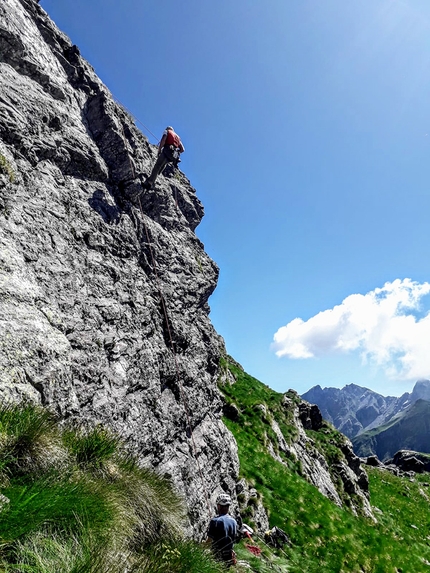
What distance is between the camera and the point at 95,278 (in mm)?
11797

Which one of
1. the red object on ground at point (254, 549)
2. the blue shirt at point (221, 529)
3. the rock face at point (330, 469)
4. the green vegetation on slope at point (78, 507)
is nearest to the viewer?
the green vegetation on slope at point (78, 507)

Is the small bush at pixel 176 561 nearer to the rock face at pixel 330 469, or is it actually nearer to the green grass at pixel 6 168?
the green grass at pixel 6 168

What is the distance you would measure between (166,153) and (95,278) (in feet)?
28.0

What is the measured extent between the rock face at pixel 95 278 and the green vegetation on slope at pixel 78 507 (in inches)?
46.4

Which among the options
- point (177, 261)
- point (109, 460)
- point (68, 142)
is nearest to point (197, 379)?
point (177, 261)

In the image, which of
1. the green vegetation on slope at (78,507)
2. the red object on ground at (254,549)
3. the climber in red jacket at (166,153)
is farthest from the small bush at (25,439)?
the climber in red jacket at (166,153)

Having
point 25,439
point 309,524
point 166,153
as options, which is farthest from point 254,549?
point 166,153

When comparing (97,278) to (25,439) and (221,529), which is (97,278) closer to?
(25,439)

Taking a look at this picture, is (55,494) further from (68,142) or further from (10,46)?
(10,46)

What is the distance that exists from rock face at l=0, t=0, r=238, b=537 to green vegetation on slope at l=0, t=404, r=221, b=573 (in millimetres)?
1180

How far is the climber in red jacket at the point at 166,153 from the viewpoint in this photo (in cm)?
1709

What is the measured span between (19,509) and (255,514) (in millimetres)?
13604

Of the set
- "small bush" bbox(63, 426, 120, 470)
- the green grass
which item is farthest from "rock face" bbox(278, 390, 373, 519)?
the green grass

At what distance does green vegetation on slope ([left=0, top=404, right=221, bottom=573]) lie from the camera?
4.26m
